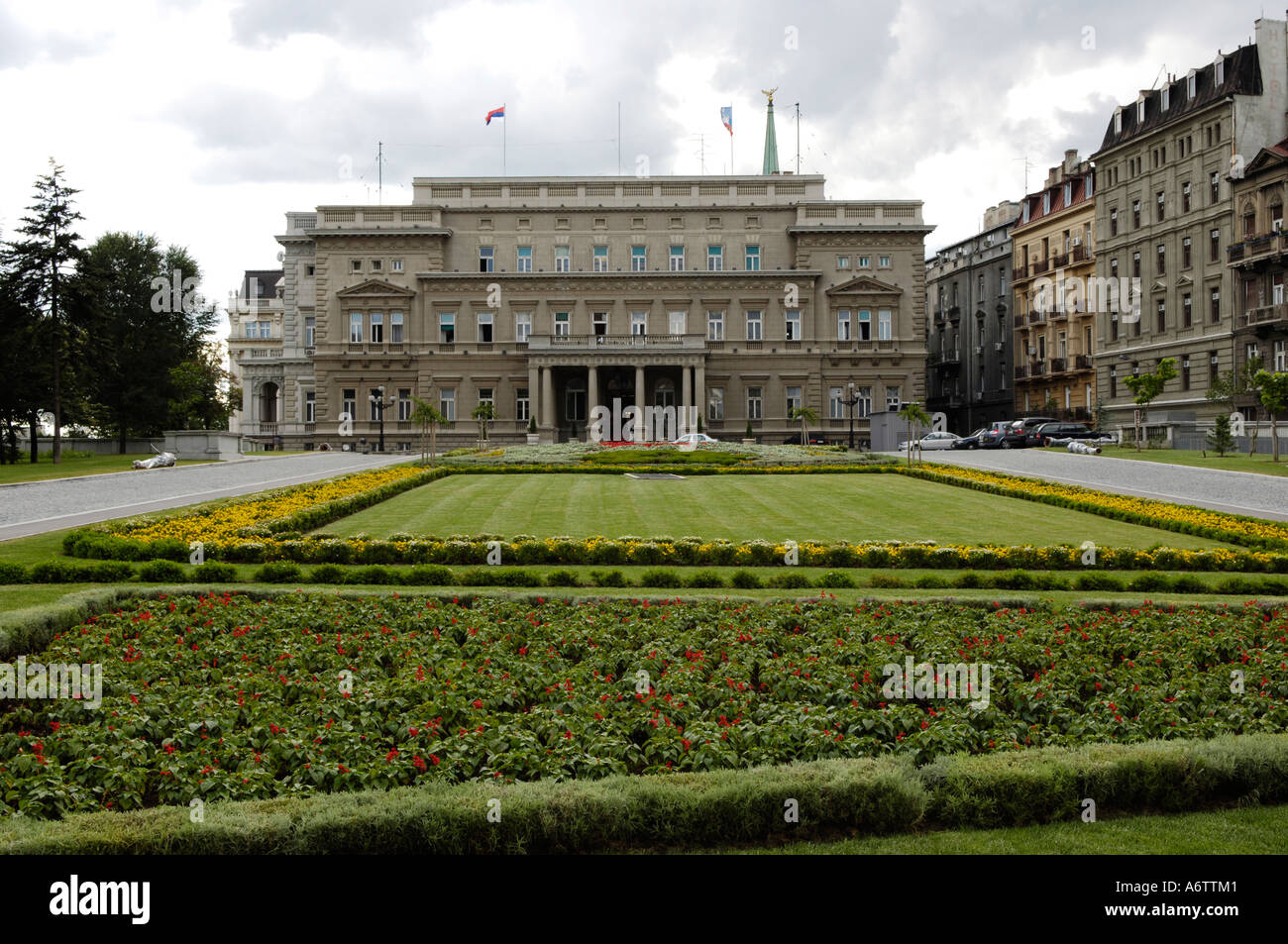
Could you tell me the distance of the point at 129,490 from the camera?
26875mm

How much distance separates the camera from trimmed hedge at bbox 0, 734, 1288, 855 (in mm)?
5461

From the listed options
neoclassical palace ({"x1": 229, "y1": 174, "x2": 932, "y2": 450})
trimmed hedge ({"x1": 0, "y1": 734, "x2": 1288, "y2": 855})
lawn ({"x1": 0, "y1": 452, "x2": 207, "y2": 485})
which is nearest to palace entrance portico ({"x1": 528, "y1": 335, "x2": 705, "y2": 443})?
neoclassical palace ({"x1": 229, "y1": 174, "x2": 932, "y2": 450})

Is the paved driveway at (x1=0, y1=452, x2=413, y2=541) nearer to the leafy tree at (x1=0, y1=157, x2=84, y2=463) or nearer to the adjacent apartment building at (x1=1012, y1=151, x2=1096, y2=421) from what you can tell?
the leafy tree at (x1=0, y1=157, x2=84, y2=463)

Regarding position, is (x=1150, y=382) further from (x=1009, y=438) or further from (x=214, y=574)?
(x=214, y=574)

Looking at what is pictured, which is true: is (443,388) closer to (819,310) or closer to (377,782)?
(819,310)

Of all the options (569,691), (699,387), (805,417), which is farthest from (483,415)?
(569,691)

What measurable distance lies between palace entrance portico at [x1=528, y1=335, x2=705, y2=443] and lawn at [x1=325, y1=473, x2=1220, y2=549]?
107 feet

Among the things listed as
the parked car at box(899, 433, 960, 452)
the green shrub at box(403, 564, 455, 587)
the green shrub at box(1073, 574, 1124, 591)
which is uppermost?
the parked car at box(899, 433, 960, 452)

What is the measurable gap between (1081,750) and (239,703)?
20.7 feet

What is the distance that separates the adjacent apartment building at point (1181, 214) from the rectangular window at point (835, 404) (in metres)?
16.0

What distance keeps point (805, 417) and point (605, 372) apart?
45.8 ft

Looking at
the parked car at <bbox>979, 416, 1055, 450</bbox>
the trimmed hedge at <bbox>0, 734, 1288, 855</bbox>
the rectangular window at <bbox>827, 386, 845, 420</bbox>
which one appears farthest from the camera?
the rectangular window at <bbox>827, 386, 845, 420</bbox>

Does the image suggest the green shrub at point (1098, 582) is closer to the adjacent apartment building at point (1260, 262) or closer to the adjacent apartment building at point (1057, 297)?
the adjacent apartment building at point (1260, 262)
